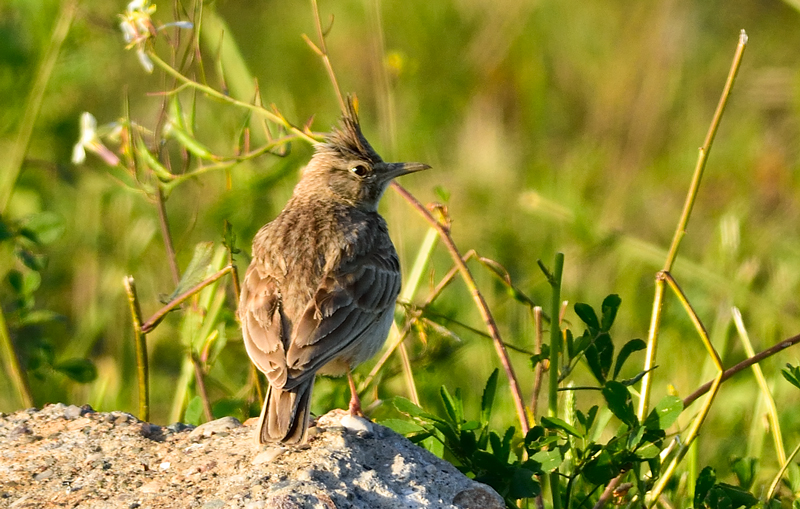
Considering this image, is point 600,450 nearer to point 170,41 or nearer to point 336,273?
point 336,273

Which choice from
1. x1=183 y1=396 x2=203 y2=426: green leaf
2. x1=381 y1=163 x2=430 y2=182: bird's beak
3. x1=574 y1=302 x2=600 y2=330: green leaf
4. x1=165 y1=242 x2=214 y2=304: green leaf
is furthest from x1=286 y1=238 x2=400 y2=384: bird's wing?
x1=574 y1=302 x2=600 y2=330: green leaf

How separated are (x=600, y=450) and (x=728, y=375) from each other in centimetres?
44

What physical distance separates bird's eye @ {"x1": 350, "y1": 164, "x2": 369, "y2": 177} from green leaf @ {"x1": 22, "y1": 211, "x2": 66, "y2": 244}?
127 centimetres

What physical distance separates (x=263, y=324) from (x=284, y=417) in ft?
1.86

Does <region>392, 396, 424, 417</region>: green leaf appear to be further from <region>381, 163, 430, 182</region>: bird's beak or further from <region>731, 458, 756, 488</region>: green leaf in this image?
<region>381, 163, 430, 182</region>: bird's beak

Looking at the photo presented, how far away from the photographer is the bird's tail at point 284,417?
3.01 m

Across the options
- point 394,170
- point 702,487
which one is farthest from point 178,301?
point 702,487

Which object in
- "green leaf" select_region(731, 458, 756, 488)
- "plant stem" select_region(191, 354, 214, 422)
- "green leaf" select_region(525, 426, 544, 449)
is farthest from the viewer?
"plant stem" select_region(191, 354, 214, 422)

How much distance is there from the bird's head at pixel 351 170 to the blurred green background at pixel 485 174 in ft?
0.68

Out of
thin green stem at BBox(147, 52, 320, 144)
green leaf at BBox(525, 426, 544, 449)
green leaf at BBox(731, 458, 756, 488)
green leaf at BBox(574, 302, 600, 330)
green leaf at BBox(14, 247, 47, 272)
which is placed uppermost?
thin green stem at BBox(147, 52, 320, 144)

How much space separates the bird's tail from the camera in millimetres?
3014

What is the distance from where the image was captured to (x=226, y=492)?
9.12 ft

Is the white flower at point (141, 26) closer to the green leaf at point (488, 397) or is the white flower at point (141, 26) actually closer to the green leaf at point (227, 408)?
the green leaf at point (227, 408)

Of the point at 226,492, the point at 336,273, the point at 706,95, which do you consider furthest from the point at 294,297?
the point at 706,95
